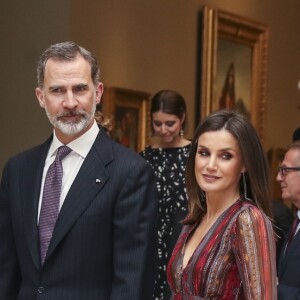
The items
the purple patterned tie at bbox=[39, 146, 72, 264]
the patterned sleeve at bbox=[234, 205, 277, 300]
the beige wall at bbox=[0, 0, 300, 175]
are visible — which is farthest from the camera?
the beige wall at bbox=[0, 0, 300, 175]

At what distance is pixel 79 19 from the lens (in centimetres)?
719

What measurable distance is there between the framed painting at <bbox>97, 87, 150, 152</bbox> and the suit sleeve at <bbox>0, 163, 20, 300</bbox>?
11.8 ft

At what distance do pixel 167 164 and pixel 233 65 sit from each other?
3339 millimetres

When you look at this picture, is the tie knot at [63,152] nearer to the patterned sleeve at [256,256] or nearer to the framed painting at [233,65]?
the patterned sleeve at [256,256]

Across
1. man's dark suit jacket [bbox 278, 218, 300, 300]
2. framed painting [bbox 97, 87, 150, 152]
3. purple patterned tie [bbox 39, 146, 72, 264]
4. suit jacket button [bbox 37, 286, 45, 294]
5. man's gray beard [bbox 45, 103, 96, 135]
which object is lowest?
suit jacket button [bbox 37, 286, 45, 294]

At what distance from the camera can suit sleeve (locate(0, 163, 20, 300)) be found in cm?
392

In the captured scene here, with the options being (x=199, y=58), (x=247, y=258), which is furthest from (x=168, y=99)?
(x=247, y=258)

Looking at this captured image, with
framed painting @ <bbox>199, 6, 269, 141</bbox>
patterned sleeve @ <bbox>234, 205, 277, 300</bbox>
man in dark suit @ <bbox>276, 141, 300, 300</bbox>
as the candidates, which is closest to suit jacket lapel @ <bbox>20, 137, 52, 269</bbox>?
patterned sleeve @ <bbox>234, 205, 277, 300</bbox>

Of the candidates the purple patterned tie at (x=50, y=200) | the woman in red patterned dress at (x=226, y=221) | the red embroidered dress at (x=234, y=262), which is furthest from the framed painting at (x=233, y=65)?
the red embroidered dress at (x=234, y=262)

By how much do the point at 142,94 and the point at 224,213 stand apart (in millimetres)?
4629

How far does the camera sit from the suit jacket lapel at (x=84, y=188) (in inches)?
143

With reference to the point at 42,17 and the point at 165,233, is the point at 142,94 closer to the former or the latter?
the point at 42,17

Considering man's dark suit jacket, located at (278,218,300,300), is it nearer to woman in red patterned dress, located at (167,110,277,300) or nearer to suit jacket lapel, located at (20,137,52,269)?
woman in red patterned dress, located at (167,110,277,300)

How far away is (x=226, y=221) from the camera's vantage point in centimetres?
339
